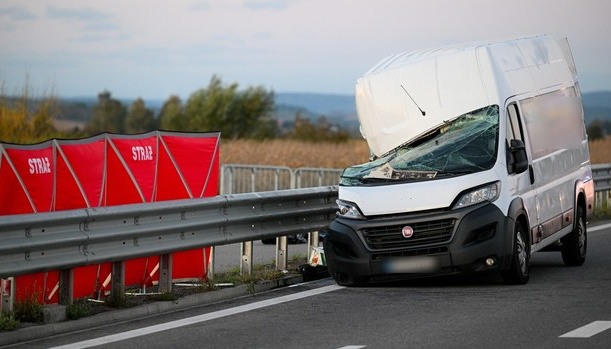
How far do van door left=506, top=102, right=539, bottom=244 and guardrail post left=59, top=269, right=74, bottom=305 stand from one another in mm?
4569

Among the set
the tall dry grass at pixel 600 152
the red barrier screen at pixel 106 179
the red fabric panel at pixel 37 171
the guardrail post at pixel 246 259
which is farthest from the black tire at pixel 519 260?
the tall dry grass at pixel 600 152

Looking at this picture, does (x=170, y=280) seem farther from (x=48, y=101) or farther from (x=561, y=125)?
(x=48, y=101)

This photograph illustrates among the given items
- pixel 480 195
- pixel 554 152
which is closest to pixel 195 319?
pixel 480 195

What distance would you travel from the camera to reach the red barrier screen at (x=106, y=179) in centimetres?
1210

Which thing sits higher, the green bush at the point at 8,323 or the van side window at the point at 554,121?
the van side window at the point at 554,121

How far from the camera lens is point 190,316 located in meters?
12.1

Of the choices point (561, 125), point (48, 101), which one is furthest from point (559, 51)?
point (48, 101)

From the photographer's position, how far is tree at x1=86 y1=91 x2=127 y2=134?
348ft

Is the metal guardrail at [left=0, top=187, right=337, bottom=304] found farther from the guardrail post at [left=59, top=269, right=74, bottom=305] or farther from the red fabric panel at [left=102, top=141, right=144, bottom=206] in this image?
the red fabric panel at [left=102, top=141, right=144, bottom=206]

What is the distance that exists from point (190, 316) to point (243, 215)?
238cm

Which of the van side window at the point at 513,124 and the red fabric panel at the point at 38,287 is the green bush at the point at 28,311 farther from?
the van side window at the point at 513,124

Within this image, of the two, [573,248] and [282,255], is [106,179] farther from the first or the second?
[573,248]

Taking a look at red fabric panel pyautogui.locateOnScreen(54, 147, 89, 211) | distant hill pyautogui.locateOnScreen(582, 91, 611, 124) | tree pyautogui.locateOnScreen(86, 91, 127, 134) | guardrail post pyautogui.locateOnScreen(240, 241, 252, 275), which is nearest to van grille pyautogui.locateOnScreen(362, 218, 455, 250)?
guardrail post pyautogui.locateOnScreen(240, 241, 252, 275)

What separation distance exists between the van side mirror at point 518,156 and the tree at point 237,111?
6399 centimetres
